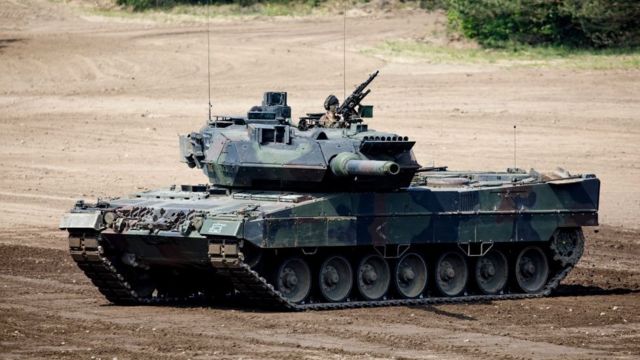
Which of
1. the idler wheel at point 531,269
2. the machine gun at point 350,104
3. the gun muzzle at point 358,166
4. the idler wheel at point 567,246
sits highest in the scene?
the machine gun at point 350,104

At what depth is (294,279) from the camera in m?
22.3

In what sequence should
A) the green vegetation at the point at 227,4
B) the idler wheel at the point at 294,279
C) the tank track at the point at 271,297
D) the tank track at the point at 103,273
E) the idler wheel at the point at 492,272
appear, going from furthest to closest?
the green vegetation at the point at 227,4 < the idler wheel at the point at 492,272 < the tank track at the point at 103,273 < the idler wheel at the point at 294,279 < the tank track at the point at 271,297

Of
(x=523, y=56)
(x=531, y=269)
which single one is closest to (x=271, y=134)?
(x=531, y=269)

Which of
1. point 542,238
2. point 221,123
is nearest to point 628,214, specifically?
point 542,238

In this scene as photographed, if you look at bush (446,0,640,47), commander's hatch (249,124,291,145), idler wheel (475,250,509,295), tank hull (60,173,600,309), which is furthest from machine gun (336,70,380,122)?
Result: bush (446,0,640,47)

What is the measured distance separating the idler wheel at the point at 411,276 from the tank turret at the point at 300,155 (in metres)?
1.02

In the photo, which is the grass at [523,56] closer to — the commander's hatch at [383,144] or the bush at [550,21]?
the bush at [550,21]

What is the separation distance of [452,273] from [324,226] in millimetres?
2390

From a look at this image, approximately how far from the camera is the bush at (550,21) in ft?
140

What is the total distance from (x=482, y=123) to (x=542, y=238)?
12961 millimetres

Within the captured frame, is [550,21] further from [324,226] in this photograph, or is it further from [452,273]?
[324,226]

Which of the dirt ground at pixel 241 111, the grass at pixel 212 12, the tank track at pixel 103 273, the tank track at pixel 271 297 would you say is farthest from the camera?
the grass at pixel 212 12

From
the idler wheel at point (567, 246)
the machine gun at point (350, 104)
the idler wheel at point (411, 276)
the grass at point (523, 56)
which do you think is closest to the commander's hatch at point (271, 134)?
the machine gun at point (350, 104)

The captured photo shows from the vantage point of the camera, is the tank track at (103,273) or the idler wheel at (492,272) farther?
the idler wheel at (492,272)
